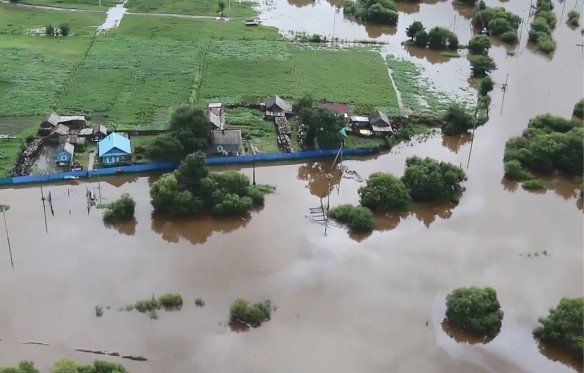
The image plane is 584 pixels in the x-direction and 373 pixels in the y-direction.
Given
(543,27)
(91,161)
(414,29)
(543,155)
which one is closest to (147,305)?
(91,161)

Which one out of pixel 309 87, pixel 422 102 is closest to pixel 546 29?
pixel 422 102

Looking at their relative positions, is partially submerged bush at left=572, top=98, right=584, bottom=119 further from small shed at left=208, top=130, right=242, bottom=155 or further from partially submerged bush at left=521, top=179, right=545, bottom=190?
small shed at left=208, top=130, right=242, bottom=155

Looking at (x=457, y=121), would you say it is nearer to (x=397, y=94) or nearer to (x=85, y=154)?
(x=397, y=94)

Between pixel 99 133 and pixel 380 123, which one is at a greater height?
pixel 380 123

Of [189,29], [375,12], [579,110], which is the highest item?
[375,12]

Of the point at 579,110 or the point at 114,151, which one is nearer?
the point at 114,151

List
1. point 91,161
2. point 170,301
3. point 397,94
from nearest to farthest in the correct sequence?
point 170,301, point 91,161, point 397,94
